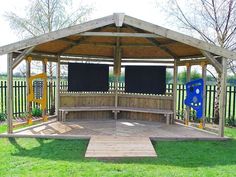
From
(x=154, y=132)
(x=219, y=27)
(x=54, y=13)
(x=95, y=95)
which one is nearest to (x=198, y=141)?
(x=154, y=132)

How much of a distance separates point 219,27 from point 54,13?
713 centimetres

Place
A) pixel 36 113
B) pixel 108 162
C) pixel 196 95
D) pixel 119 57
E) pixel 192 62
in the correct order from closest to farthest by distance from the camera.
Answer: pixel 108 162 < pixel 196 95 < pixel 192 62 < pixel 119 57 < pixel 36 113

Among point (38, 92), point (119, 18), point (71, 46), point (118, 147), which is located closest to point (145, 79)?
point (71, 46)

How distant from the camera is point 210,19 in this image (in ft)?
31.7

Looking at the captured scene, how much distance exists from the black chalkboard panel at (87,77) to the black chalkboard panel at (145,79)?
0.88 m

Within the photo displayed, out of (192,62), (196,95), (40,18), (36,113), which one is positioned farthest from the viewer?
(40,18)

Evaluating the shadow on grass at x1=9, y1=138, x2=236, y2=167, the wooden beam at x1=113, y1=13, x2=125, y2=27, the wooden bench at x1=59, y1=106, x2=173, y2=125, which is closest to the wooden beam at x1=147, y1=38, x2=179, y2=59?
the wooden bench at x1=59, y1=106, x2=173, y2=125

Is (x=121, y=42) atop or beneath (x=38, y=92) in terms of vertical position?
atop

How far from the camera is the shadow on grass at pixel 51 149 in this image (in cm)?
516

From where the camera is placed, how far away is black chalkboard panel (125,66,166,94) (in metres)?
9.12

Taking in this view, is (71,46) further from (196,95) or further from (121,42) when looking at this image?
(196,95)

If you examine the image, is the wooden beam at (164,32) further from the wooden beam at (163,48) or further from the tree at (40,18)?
the tree at (40,18)

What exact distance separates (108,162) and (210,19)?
291 inches

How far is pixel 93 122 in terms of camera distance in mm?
8664
